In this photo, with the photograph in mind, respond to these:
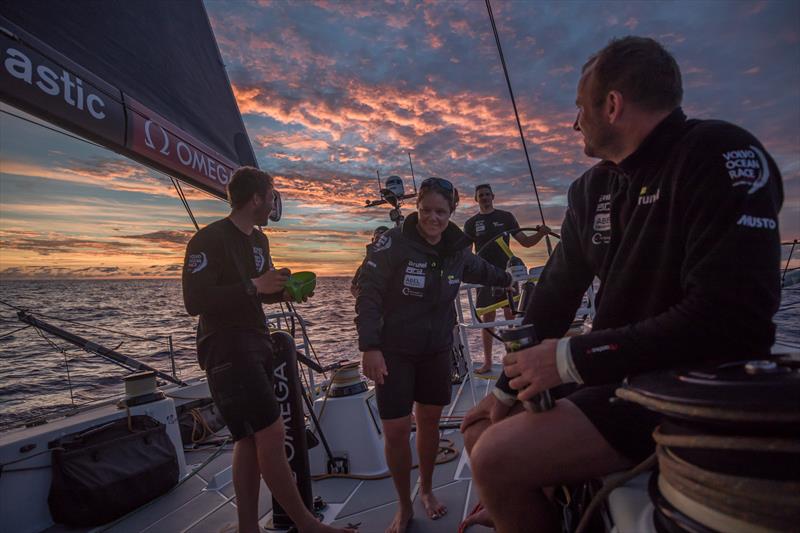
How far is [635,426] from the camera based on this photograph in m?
1.06

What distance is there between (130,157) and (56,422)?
2.42 meters

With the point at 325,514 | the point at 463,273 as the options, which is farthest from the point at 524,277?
the point at 325,514

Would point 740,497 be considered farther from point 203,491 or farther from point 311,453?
point 203,491

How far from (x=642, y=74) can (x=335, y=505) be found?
3081 millimetres

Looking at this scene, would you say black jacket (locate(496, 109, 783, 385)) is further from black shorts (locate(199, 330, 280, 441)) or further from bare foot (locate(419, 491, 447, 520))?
bare foot (locate(419, 491, 447, 520))

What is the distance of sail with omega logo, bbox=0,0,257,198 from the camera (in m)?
1.75

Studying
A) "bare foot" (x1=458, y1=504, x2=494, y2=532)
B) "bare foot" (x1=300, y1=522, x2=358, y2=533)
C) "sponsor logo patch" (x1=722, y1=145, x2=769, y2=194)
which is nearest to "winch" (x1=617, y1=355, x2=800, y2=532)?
"sponsor logo patch" (x1=722, y1=145, x2=769, y2=194)

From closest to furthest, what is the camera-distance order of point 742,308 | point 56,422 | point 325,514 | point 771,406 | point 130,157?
point 771,406 < point 742,308 < point 130,157 < point 325,514 < point 56,422

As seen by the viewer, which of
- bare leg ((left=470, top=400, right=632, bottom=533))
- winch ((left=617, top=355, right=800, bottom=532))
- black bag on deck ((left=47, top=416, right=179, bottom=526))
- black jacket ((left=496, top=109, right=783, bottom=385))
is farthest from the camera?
black bag on deck ((left=47, top=416, right=179, bottom=526))

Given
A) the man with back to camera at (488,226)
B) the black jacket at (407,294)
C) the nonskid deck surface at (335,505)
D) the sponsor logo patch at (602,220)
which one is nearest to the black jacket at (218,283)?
the black jacket at (407,294)

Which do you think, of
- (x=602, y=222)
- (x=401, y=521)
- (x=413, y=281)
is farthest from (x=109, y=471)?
(x=602, y=222)

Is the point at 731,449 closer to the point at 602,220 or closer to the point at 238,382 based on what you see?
the point at 602,220

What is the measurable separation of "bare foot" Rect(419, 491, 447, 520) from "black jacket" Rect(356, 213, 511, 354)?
97 centimetres

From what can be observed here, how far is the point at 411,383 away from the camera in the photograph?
260cm
